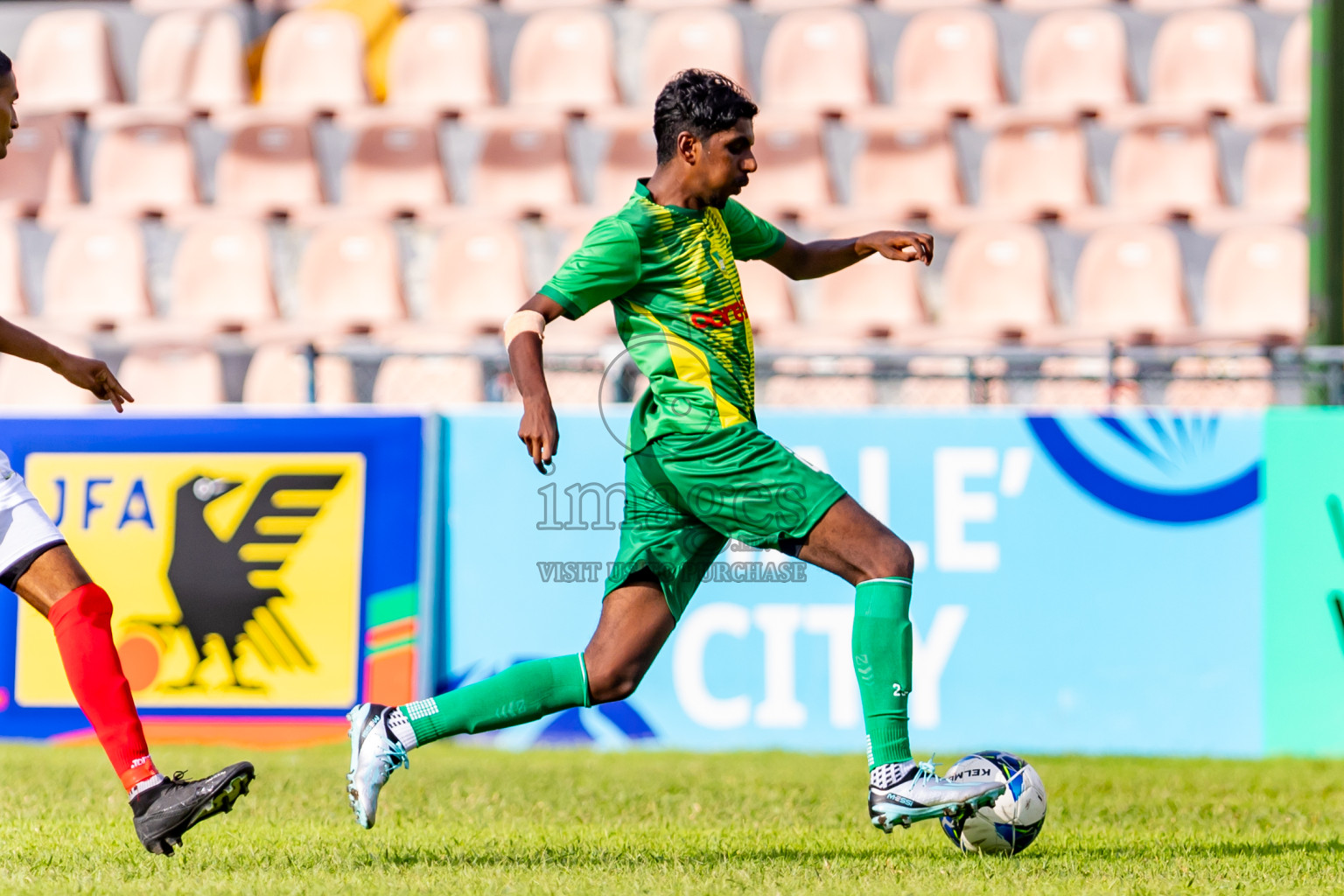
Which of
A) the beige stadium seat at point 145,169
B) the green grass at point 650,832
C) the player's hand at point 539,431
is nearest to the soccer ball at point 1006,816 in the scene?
the green grass at point 650,832

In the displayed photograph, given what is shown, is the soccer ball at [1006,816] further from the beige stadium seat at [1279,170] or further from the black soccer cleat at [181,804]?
the beige stadium seat at [1279,170]

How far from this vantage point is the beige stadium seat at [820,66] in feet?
42.0

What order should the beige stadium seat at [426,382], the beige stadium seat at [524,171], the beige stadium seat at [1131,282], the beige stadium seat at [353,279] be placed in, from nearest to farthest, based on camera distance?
1. the beige stadium seat at [426,382]
2. the beige stadium seat at [1131,282]
3. the beige stadium seat at [353,279]
4. the beige stadium seat at [524,171]

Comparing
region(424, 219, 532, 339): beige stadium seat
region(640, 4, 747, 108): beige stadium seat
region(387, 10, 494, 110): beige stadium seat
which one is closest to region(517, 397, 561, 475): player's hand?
region(424, 219, 532, 339): beige stadium seat

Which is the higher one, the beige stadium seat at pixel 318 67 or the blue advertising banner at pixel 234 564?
the beige stadium seat at pixel 318 67

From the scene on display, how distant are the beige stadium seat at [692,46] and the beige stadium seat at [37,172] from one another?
4.69 m

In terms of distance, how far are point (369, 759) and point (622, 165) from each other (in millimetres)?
8466

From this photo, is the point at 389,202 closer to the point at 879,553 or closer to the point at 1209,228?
the point at 1209,228

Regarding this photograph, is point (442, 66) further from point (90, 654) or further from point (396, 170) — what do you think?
point (90, 654)

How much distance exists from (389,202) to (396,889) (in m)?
9.15

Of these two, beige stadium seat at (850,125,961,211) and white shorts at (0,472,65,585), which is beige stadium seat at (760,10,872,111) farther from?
white shorts at (0,472,65,585)

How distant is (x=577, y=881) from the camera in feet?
12.8

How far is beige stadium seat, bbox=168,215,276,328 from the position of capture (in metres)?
11.6

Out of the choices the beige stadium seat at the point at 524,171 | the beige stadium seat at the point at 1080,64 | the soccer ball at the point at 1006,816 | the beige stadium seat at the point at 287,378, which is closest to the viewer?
the soccer ball at the point at 1006,816
